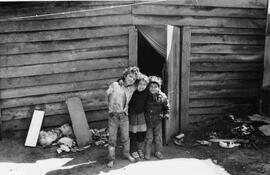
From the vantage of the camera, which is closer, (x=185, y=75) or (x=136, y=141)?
(x=136, y=141)

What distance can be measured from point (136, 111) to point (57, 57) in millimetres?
2311

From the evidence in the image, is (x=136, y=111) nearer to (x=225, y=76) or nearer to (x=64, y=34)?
(x=64, y=34)

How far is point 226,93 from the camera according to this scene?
9.26m

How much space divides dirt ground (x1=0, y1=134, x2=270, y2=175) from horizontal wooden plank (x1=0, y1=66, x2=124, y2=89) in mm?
1275

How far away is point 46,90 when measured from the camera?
8086 mm

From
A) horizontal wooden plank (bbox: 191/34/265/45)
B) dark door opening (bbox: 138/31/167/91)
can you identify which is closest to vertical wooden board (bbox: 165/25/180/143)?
horizontal wooden plank (bbox: 191/34/265/45)

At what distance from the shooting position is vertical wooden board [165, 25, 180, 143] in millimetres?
7703

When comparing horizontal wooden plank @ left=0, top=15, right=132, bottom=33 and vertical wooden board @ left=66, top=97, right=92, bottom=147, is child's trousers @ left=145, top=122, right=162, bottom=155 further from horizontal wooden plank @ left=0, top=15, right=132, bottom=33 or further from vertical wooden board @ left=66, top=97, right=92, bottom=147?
horizontal wooden plank @ left=0, top=15, right=132, bottom=33

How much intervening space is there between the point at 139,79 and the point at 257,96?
4.12m

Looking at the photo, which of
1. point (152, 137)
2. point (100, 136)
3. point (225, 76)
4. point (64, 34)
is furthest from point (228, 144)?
point (64, 34)

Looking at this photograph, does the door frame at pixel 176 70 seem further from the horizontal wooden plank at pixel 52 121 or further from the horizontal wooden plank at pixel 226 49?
the horizontal wooden plank at pixel 52 121

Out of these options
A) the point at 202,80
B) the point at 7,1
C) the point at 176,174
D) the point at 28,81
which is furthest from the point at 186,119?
the point at 7,1

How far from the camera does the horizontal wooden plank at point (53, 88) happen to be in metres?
7.93

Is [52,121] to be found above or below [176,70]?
below
